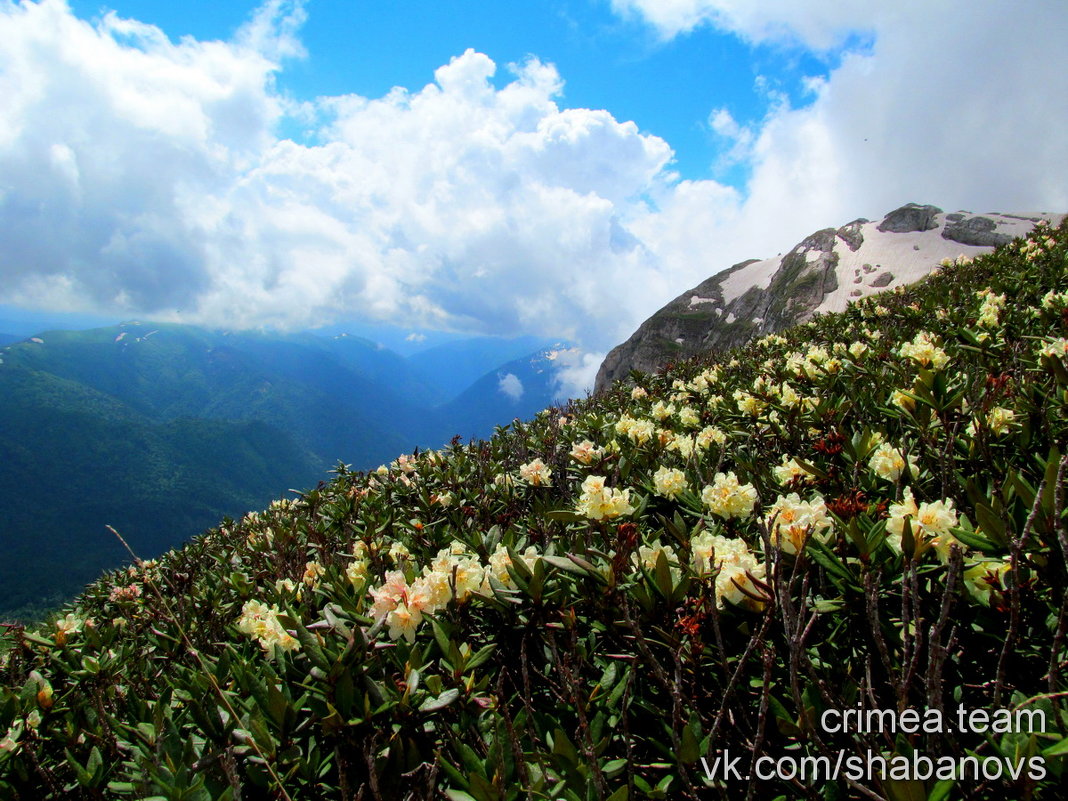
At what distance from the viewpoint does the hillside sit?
1.14 meters

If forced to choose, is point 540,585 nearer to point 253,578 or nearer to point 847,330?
point 253,578

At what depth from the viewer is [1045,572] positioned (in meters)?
1.25

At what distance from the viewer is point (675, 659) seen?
1263mm

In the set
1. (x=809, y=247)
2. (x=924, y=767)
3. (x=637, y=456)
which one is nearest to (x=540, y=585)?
(x=924, y=767)

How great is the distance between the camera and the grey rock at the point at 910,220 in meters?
80.2

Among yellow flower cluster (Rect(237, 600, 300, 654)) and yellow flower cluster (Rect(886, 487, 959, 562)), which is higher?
yellow flower cluster (Rect(886, 487, 959, 562))

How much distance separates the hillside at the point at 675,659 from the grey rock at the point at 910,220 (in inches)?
3914

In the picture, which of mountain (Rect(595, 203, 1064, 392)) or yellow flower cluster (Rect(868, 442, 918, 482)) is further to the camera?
mountain (Rect(595, 203, 1064, 392))

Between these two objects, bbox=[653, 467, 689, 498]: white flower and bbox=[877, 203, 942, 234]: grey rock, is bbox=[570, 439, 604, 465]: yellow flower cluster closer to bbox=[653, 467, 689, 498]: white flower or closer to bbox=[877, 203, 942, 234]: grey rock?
bbox=[653, 467, 689, 498]: white flower

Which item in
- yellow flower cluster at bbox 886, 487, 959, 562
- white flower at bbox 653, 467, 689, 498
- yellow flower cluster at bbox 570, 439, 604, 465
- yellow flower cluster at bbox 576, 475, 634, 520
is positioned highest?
yellow flower cluster at bbox 570, 439, 604, 465

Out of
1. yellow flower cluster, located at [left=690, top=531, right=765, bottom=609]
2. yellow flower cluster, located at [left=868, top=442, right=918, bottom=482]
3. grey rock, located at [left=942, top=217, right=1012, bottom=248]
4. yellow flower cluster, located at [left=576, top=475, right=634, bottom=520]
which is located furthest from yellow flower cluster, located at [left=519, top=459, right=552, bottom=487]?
grey rock, located at [left=942, top=217, right=1012, bottom=248]

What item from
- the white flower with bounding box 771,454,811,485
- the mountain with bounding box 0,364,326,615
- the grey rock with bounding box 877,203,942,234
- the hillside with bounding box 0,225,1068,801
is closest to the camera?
the hillside with bounding box 0,225,1068,801

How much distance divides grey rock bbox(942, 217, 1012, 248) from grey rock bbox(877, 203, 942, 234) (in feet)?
9.67

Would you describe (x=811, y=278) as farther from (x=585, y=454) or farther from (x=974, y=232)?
(x=585, y=454)
